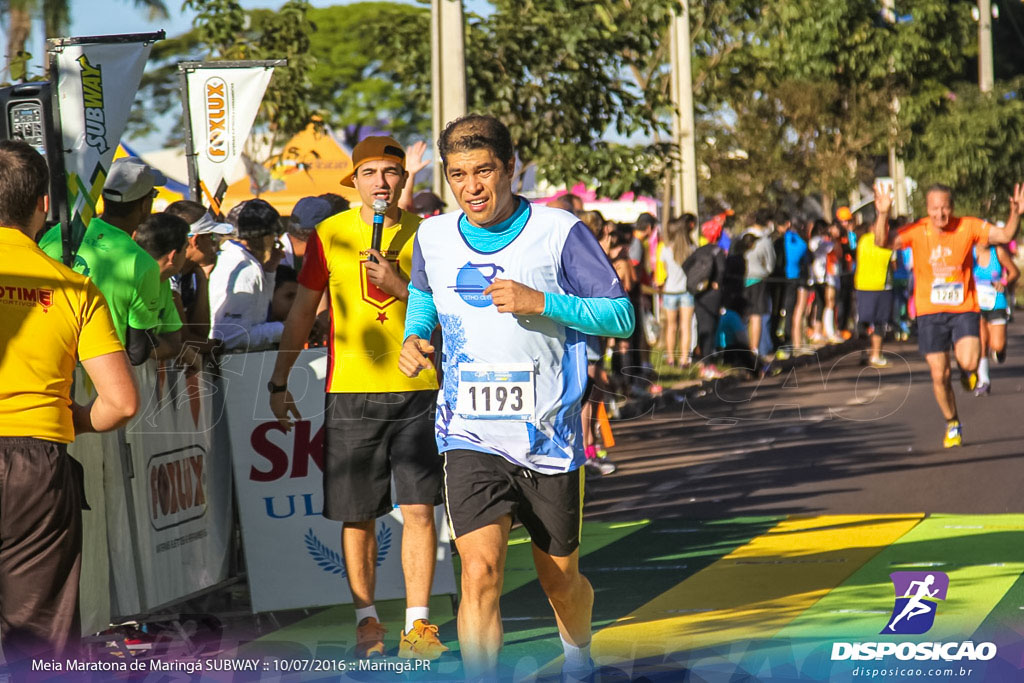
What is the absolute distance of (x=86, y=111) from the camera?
6594 millimetres

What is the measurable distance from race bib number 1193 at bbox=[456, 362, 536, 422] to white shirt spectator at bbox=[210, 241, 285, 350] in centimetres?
317

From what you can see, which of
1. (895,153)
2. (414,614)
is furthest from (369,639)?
(895,153)

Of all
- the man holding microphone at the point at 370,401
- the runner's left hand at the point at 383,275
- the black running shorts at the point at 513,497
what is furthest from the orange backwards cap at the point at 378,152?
the black running shorts at the point at 513,497

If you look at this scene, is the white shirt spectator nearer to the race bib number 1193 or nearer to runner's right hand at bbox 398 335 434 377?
runner's right hand at bbox 398 335 434 377

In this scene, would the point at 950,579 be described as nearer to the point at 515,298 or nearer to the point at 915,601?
the point at 915,601

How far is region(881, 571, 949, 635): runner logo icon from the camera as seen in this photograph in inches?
237

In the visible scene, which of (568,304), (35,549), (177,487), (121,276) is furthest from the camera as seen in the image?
(177,487)

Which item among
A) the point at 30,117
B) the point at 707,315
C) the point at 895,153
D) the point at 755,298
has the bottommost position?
the point at 707,315

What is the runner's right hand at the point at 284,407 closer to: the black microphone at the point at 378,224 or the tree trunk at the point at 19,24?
the black microphone at the point at 378,224

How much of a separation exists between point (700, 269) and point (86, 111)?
1230 cm

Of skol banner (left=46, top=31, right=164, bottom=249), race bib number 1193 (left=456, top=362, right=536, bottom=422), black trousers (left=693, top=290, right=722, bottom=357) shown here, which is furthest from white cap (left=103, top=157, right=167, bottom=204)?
black trousers (left=693, top=290, right=722, bottom=357)

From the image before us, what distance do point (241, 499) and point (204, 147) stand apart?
449 centimetres

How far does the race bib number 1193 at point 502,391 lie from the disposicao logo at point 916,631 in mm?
1703

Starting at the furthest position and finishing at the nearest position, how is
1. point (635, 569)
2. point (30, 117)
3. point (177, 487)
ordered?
point (635, 569) → point (177, 487) → point (30, 117)
